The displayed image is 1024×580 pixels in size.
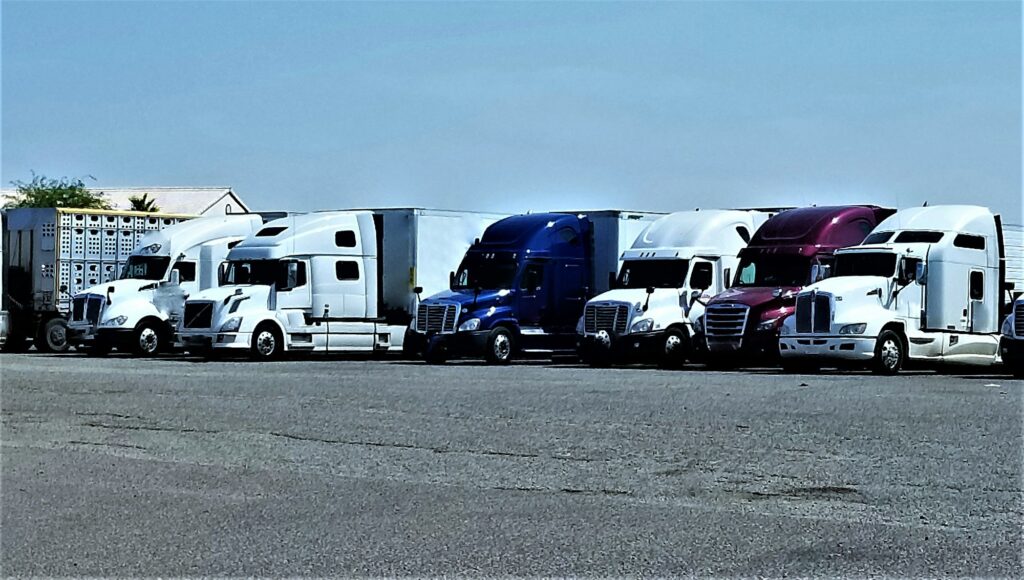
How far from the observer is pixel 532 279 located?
108 feet

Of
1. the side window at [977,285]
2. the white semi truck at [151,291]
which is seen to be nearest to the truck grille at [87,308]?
the white semi truck at [151,291]

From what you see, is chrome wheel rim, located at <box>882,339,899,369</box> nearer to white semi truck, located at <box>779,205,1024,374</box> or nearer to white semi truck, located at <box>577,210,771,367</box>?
white semi truck, located at <box>779,205,1024,374</box>

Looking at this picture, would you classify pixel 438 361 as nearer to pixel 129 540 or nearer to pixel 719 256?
pixel 719 256

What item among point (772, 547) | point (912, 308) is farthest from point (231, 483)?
point (912, 308)

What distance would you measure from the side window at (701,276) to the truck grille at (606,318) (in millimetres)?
1675

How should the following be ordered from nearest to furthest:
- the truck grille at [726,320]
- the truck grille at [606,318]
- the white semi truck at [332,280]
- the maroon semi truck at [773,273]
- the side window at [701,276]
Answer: the maroon semi truck at [773,273] < the truck grille at [726,320] < the truck grille at [606,318] < the side window at [701,276] < the white semi truck at [332,280]

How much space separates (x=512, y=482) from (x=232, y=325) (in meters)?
22.2

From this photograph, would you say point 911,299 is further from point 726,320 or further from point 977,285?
point 726,320

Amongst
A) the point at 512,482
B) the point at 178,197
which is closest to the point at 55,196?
the point at 178,197

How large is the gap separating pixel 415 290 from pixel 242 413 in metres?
16.5

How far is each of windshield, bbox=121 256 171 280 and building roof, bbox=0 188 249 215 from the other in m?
64.9

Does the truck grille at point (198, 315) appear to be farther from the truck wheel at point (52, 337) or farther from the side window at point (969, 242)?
the side window at point (969, 242)

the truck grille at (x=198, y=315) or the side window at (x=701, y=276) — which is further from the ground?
the side window at (x=701, y=276)

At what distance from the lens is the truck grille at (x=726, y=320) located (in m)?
29.0
